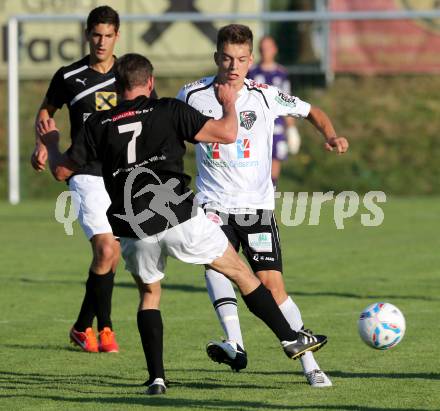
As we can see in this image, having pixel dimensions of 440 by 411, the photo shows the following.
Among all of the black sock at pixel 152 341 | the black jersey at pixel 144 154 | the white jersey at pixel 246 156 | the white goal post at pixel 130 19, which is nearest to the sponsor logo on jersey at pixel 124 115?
the black jersey at pixel 144 154

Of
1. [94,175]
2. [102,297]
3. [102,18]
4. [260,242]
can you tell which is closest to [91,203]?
[94,175]

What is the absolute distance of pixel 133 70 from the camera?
21.9 ft

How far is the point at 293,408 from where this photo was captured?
636 cm

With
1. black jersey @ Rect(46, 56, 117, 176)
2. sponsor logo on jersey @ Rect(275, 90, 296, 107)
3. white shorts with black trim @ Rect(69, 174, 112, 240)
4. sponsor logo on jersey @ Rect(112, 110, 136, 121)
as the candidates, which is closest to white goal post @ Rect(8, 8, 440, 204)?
black jersey @ Rect(46, 56, 117, 176)

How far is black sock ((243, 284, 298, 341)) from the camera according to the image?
270 inches

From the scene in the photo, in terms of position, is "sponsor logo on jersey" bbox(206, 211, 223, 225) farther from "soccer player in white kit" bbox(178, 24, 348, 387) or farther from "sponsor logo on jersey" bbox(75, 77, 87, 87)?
"sponsor logo on jersey" bbox(75, 77, 87, 87)

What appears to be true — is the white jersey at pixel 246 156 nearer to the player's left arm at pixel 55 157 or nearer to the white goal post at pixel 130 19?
the player's left arm at pixel 55 157

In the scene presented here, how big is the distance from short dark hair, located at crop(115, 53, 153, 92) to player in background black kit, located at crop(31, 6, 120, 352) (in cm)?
194

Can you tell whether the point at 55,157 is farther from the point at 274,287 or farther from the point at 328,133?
the point at 328,133

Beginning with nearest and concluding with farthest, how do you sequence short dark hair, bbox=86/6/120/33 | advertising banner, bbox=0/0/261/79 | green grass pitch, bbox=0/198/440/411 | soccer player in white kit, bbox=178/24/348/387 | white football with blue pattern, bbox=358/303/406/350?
green grass pitch, bbox=0/198/440/411 → white football with blue pattern, bbox=358/303/406/350 → soccer player in white kit, bbox=178/24/348/387 → short dark hair, bbox=86/6/120/33 → advertising banner, bbox=0/0/261/79

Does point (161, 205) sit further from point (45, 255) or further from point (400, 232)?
point (400, 232)

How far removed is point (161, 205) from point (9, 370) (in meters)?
1.83

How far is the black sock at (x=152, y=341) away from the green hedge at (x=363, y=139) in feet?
51.4

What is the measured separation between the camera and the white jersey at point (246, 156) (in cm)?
763
